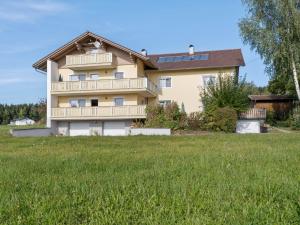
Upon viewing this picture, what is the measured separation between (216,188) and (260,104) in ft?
151

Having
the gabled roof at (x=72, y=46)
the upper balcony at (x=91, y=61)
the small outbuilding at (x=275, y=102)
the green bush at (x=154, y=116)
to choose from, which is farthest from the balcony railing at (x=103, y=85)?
the small outbuilding at (x=275, y=102)

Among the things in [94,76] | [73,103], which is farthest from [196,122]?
[73,103]

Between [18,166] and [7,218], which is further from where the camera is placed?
[18,166]

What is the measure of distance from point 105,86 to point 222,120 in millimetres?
12227

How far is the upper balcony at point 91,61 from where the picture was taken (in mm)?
34906

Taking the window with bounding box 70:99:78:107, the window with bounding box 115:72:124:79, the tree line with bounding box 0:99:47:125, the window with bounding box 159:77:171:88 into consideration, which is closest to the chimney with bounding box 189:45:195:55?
the window with bounding box 159:77:171:88

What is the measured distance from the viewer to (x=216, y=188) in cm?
561

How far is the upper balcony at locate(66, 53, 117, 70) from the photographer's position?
34.9m

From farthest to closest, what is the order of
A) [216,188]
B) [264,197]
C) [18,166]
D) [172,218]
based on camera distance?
[18,166] < [216,188] < [264,197] < [172,218]

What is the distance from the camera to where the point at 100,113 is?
34.4 metres

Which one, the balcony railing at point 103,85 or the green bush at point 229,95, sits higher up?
the balcony railing at point 103,85

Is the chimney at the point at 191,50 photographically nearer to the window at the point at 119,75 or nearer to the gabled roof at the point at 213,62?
the gabled roof at the point at 213,62

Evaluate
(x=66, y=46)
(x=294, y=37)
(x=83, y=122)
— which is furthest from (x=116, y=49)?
(x=294, y=37)

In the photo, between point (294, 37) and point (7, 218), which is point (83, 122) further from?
point (7, 218)
